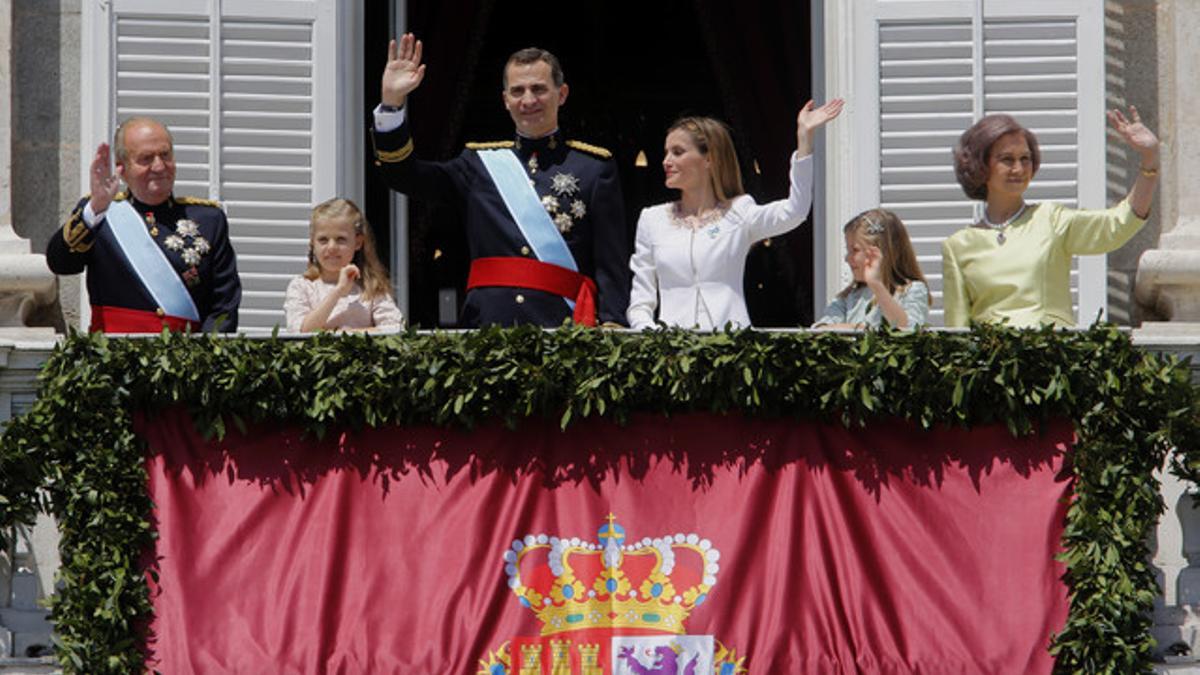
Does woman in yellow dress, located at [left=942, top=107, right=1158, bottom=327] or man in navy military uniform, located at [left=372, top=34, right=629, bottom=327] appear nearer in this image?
woman in yellow dress, located at [left=942, top=107, right=1158, bottom=327]

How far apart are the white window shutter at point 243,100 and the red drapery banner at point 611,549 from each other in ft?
6.26

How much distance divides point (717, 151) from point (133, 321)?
2304mm

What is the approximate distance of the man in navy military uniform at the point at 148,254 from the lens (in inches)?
463

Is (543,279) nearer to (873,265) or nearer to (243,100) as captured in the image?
(873,265)

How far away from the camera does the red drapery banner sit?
35.6ft

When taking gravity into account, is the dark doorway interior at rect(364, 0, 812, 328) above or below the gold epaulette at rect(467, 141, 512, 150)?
above

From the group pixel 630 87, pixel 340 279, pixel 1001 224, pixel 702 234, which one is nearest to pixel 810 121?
pixel 702 234

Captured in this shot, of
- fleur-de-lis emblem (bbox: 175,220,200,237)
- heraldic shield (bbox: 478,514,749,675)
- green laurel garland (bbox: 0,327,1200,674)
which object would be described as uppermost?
fleur-de-lis emblem (bbox: 175,220,200,237)

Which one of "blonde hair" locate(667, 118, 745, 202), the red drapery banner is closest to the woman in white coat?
"blonde hair" locate(667, 118, 745, 202)

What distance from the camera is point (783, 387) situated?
431 inches

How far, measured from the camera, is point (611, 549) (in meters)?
10.9

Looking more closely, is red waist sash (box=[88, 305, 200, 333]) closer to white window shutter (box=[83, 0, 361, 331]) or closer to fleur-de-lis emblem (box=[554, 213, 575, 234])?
white window shutter (box=[83, 0, 361, 331])

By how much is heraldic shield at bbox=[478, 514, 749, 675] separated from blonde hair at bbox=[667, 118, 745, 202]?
56.9 inches

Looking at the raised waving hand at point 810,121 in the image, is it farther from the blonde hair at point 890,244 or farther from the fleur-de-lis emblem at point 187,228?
the fleur-de-lis emblem at point 187,228
